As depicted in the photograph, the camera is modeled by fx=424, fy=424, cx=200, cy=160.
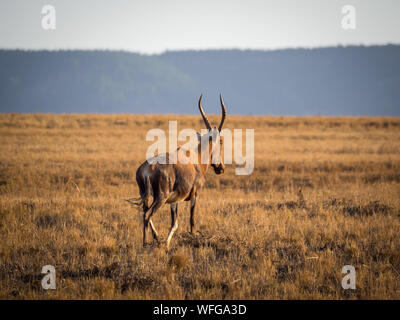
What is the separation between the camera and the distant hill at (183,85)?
166625 millimetres

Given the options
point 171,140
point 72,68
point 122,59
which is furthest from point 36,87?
point 171,140

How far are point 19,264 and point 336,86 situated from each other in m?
199

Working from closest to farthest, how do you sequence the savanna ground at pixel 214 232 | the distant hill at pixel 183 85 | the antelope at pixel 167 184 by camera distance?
1. the savanna ground at pixel 214 232
2. the antelope at pixel 167 184
3. the distant hill at pixel 183 85

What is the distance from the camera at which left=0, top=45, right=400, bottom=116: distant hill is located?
547 ft

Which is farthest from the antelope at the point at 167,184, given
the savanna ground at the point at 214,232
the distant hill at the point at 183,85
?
the distant hill at the point at 183,85

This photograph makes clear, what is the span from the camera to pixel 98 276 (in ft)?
22.3

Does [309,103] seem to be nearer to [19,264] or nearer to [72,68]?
[72,68]

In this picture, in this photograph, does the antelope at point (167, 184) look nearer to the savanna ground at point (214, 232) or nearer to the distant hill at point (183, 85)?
the savanna ground at point (214, 232)

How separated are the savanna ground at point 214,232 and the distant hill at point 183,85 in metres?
142

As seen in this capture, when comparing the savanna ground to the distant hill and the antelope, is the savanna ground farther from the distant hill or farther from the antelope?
the distant hill

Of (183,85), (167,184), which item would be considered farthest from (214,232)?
(183,85)

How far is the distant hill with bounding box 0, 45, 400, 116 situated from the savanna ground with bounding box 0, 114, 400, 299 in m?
142

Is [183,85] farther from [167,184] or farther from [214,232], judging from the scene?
[167,184]

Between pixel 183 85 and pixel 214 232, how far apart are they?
177825 mm
